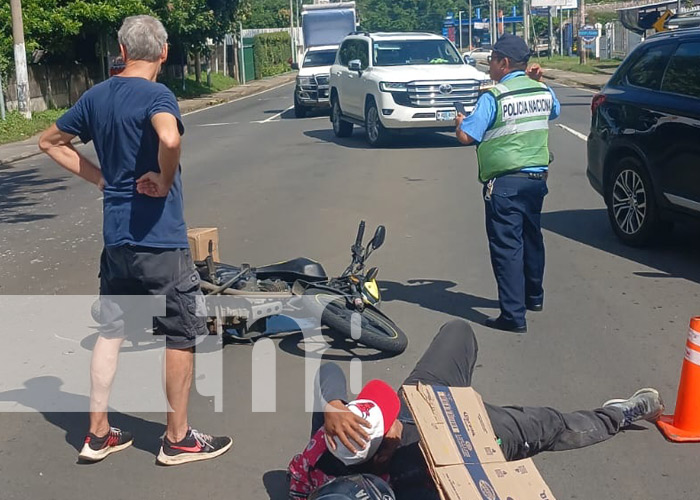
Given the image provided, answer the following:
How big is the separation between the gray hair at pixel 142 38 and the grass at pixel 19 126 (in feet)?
59.2

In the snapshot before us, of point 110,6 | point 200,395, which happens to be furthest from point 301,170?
point 110,6

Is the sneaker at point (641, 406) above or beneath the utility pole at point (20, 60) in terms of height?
beneath

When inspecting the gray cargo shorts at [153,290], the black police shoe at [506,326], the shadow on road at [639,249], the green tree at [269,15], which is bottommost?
the shadow on road at [639,249]

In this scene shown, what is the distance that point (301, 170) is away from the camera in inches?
571

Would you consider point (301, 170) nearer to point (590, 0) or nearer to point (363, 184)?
Result: point (363, 184)

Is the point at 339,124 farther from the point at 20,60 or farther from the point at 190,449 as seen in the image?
the point at 190,449

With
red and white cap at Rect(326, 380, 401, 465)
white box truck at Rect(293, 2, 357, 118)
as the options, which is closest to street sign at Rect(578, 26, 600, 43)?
white box truck at Rect(293, 2, 357, 118)

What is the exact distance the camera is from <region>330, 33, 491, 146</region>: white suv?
16547 mm

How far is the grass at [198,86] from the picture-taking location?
124ft

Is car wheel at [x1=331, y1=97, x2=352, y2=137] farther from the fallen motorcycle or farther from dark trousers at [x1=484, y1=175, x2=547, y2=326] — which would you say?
the fallen motorcycle

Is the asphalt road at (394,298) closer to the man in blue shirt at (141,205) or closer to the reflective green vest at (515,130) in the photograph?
the man in blue shirt at (141,205)

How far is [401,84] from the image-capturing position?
16.6m

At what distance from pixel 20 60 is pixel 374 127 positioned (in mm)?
10777

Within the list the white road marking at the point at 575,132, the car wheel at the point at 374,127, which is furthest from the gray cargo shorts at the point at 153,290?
the white road marking at the point at 575,132
